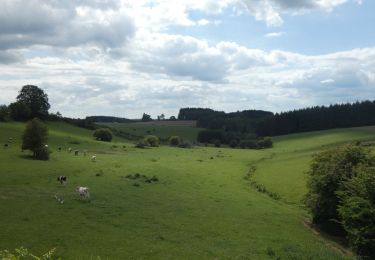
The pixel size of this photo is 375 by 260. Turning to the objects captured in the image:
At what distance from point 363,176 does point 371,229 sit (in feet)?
16.8

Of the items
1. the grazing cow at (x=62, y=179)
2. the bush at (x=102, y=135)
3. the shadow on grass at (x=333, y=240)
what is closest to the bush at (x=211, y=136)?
the bush at (x=102, y=135)

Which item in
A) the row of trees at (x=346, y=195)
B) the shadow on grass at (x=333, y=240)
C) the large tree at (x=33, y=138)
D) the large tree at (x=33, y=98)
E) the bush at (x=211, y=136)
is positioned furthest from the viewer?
the bush at (x=211, y=136)

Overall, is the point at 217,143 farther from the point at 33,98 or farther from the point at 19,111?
the point at 19,111

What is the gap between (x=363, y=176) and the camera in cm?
3528

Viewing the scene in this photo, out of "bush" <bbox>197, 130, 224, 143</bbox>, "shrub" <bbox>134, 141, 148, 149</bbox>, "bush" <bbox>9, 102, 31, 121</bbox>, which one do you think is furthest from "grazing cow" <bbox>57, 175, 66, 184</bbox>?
"bush" <bbox>197, 130, 224, 143</bbox>

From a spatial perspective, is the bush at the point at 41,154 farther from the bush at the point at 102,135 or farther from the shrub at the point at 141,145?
the bush at the point at 102,135

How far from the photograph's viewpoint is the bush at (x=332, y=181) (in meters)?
41.2

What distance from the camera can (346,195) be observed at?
3694 centimetres

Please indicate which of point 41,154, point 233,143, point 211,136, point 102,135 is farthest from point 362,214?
point 211,136

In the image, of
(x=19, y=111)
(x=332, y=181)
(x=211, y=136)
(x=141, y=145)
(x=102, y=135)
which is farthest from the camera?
(x=211, y=136)

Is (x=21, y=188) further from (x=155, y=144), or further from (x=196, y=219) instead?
(x=155, y=144)

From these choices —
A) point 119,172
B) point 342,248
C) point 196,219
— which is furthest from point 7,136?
point 342,248

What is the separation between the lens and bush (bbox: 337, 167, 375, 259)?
31969 mm

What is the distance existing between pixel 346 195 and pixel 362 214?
14.5 ft
